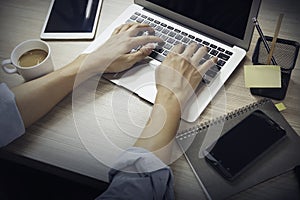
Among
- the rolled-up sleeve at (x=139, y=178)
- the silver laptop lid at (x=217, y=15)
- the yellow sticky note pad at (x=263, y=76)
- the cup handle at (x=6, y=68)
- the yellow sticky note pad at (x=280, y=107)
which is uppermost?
the silver laptop lid at (x=217, y=15)

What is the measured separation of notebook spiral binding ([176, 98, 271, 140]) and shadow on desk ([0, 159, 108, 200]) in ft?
1.75

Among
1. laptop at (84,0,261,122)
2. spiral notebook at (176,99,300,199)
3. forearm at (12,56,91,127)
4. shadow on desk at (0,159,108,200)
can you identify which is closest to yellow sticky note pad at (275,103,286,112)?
spiral notebook at (176,99,300,199)

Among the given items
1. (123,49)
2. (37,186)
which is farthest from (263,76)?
(37,186)

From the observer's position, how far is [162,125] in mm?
780

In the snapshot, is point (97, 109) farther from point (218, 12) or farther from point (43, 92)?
point (218, 12)

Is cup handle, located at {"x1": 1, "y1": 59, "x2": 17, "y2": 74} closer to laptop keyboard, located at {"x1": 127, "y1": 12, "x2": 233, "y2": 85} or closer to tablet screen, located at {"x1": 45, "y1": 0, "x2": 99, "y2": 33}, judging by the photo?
tablet screen, located at {"x1": 45, "y1": 0, "x2": 99, "y2": 33}

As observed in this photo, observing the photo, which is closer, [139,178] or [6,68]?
[139,178]

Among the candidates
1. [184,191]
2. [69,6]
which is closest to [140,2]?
[69,6]

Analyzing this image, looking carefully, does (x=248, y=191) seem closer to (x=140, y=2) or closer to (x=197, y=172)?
(x=197, y=172)

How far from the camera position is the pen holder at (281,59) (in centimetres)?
84

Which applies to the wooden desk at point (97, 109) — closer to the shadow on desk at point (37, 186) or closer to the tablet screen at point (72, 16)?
the tablet screen at point (72, 16)

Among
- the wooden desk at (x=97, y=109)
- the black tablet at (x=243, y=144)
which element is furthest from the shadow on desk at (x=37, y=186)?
the black tablet at (x=243, y=144)

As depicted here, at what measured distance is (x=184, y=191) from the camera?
0.72m

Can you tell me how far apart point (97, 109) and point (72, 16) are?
31cm
